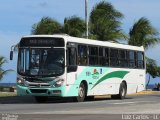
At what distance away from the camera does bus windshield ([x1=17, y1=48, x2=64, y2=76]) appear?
28141mm

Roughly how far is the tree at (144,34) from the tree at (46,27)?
754 centimetres

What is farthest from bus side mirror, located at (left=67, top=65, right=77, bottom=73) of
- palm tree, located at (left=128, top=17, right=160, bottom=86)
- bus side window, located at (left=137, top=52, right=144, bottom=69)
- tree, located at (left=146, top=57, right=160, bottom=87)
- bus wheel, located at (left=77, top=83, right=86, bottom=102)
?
tree, located at (left=146, top=57, right=160, bottom=87)

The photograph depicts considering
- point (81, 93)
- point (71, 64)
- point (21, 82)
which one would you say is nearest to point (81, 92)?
point (81, 93)

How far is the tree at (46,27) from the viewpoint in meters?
48.3

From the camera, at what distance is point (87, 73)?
30188 millimetres

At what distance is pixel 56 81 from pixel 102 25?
21454mm

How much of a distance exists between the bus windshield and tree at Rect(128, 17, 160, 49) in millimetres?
25456

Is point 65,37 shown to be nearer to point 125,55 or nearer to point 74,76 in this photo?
point 74,76

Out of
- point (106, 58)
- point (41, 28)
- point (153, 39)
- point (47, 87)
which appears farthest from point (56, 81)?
point (153, 39)

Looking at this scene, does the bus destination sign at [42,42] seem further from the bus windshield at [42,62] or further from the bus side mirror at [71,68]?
the bus side mirror at [71,68]

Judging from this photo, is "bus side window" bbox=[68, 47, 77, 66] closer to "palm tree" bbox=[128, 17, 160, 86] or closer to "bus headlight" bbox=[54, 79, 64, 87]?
"bus headlight" bbox=[54, 79, 64, 87]

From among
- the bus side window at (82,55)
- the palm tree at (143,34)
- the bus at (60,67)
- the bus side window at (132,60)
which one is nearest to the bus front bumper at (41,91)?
the bus at (60,67)

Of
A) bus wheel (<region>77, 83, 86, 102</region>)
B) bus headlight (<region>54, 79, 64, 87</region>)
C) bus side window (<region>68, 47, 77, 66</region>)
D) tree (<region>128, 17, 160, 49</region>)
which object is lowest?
bus wheel (<region>77, 83, 86, 102</region>)

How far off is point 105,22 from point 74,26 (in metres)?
2.56
